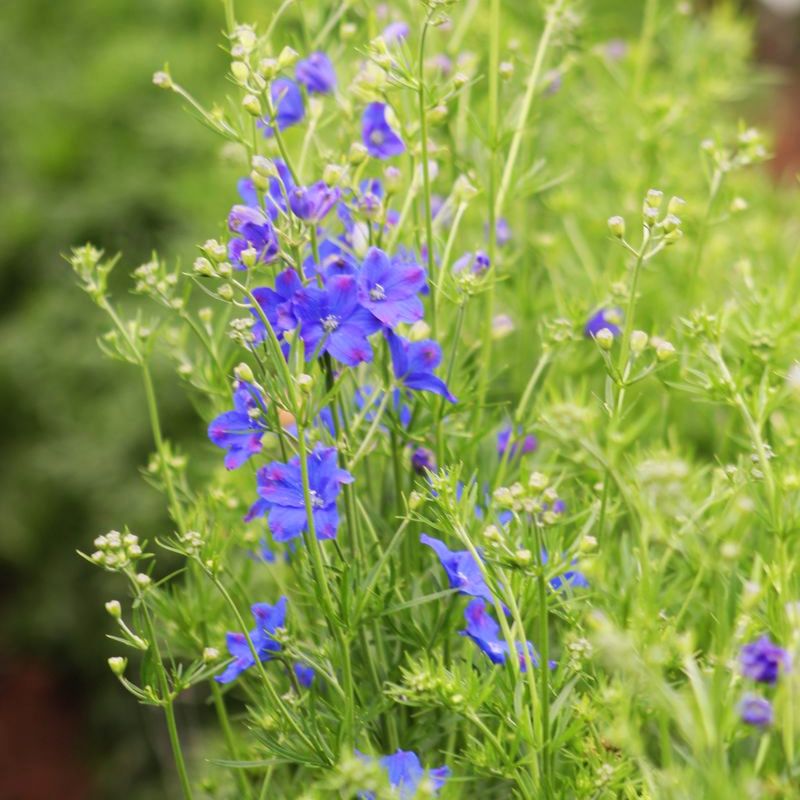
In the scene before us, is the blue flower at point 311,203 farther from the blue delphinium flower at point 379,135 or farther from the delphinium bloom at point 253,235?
the blue delphinium flower at point 379,135

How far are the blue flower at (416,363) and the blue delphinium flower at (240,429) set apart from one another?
0.40ft

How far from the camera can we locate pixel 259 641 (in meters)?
0.97

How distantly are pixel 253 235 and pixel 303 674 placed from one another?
1.44 ft

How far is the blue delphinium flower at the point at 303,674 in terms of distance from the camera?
1059mm

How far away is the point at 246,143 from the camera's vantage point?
100cm

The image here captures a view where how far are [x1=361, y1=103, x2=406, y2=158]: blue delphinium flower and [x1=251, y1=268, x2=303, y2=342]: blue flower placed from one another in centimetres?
26

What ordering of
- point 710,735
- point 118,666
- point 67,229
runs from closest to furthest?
1. point 710,735
2. point 118,666
3. point 67,229

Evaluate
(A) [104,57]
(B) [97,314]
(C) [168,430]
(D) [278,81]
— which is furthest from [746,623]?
(A) [104,57]

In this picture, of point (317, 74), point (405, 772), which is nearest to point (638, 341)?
point (405, 772)

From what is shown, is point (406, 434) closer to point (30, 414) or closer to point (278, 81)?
point (278, 81)

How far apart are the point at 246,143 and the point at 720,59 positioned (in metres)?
1.28

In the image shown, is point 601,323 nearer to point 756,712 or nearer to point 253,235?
point 253,235

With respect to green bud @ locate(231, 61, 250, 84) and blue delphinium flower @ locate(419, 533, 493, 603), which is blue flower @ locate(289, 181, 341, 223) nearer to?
green bud @ locate(231, 61, 250, 84)

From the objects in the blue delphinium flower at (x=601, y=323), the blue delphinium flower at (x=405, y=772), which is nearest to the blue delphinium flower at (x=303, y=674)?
the blue delphinium flower at (x=405, y=772)
